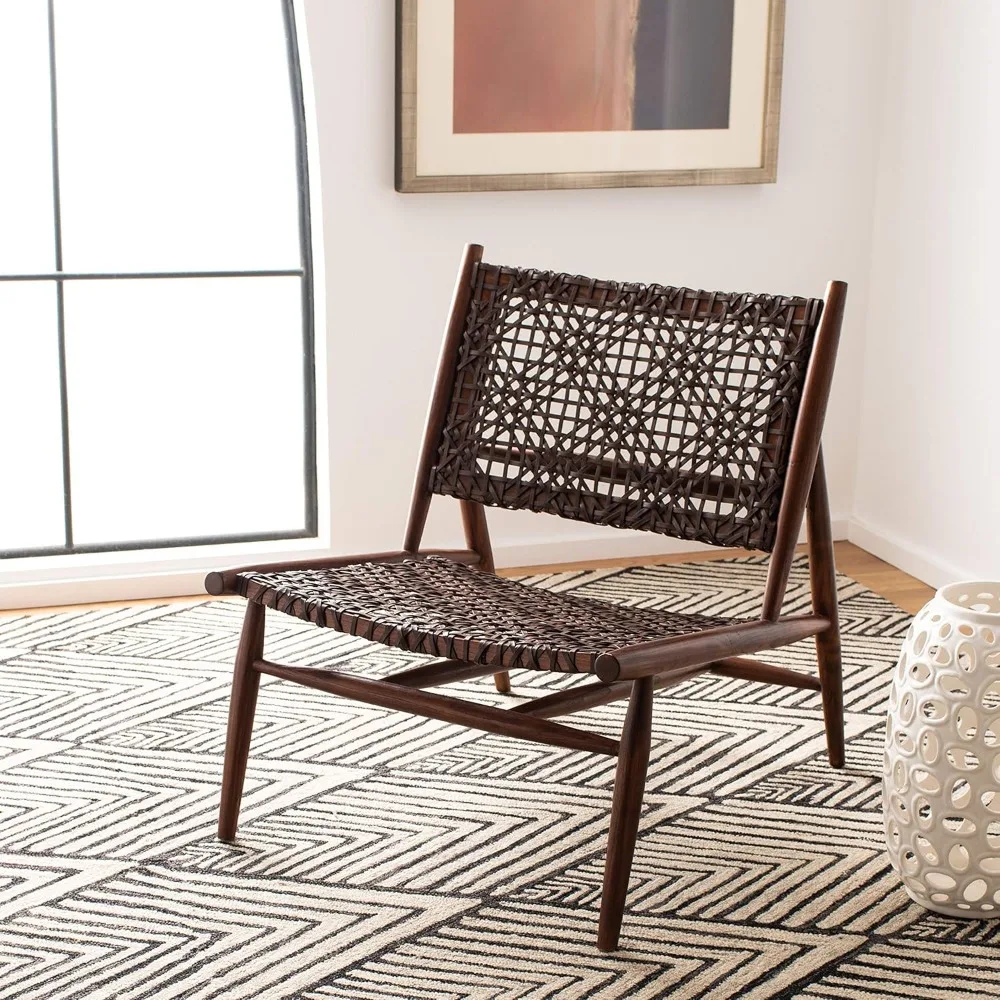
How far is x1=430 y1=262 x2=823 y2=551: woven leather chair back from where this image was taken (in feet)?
8.00

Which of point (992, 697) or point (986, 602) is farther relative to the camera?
point (986, 602)

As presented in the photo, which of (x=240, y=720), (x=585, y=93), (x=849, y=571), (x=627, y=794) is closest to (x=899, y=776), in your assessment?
(x=627, y=794)

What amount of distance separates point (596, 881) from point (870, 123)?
2.39 m

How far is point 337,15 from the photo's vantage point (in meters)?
3.47

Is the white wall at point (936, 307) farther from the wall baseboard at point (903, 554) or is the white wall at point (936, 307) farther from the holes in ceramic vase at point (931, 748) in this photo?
the holes in ceramic vase at point (931, 748)

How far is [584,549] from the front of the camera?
3.96 meters

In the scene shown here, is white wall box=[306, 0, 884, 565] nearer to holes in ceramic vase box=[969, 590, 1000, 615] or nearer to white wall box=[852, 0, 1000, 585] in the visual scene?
white wall box=[852, 0, 1000, 585]

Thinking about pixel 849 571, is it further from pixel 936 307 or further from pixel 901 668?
pixel 901 668

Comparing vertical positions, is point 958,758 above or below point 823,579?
below

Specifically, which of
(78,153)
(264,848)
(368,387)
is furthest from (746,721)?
(78,153)

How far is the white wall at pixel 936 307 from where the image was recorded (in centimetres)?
358

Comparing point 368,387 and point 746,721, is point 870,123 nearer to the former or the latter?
point 368,387

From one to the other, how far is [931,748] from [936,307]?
1.87 metres

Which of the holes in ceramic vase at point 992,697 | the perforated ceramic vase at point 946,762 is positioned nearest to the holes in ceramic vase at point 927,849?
the perforated ceramic vase at point 946,762
